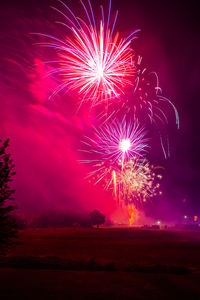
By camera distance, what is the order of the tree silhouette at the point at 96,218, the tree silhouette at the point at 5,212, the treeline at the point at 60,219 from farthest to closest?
the tree silhouette at the point at 96,218, the treeline at the point at 60,219, the tree silhouette at the point at 5,212

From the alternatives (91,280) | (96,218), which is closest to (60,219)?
(96,218)

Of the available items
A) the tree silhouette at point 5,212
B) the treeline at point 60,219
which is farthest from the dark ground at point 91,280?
the treeline at point 60,219

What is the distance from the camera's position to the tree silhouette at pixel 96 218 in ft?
195

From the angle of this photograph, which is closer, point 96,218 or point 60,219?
point 96,218

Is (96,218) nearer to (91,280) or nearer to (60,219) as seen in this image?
(60,219)

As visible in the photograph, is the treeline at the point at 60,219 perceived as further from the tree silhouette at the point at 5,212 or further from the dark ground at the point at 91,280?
the tree silhouette at the point at 5,212

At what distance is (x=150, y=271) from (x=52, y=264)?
19.6 feet

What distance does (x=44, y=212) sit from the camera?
63219mm

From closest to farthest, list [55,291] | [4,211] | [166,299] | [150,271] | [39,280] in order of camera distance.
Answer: [4,211]
[166,299]
[55,291]
[39,280]
[150,271]

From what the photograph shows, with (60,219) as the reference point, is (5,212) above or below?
above

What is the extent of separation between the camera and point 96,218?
5947cm

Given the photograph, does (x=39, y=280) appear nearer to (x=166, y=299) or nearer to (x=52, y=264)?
(x=52, y=264)

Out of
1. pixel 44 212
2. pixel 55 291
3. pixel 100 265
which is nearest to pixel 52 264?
pixel 100 265

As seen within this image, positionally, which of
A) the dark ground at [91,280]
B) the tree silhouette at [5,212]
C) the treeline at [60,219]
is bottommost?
the treeline at [60,219]
